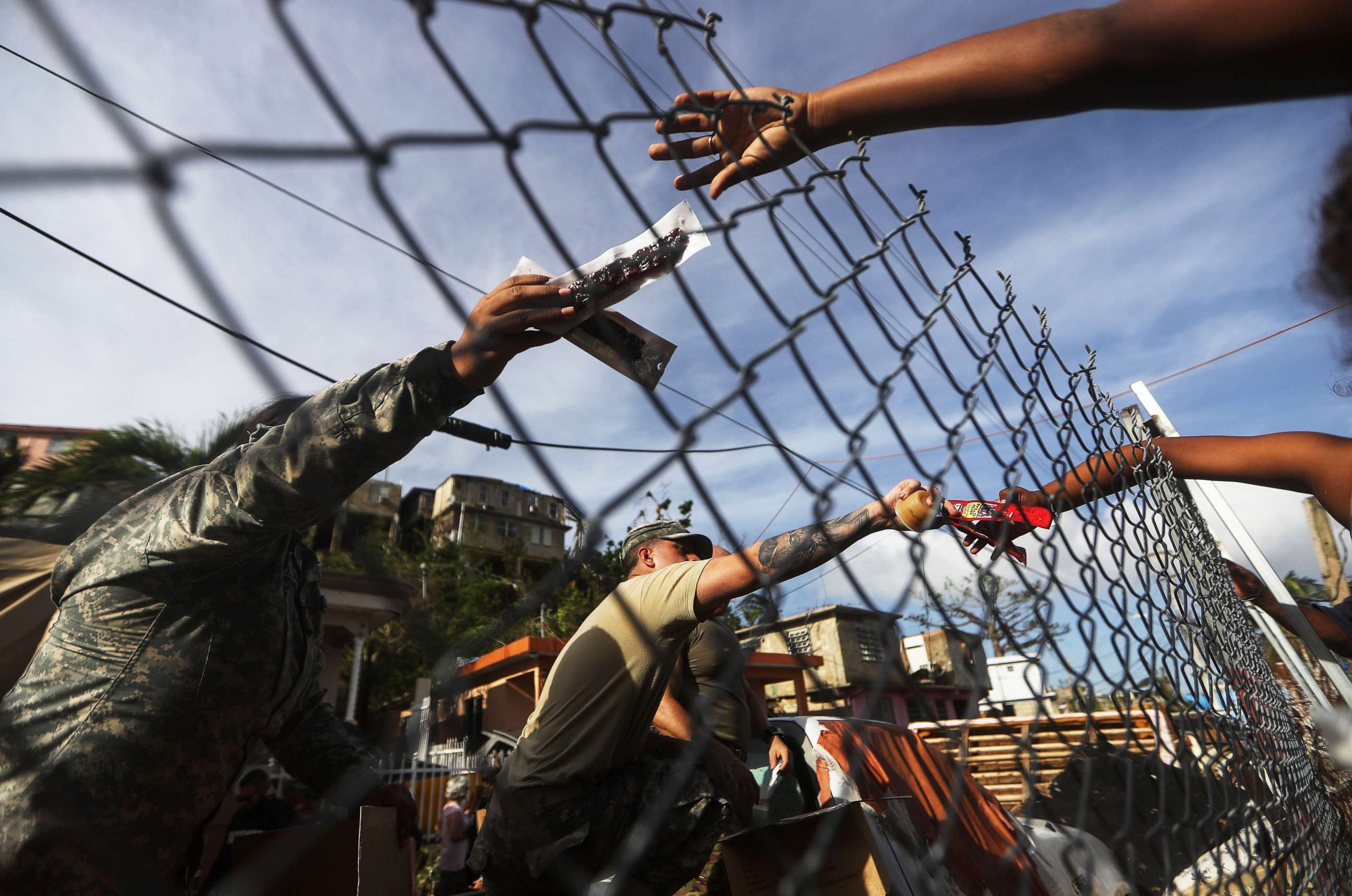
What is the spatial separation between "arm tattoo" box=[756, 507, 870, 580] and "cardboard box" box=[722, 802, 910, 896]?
927 mm

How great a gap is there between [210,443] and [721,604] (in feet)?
10.5

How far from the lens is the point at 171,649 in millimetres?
1641

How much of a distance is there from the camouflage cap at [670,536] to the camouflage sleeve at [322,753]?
118 centimetres

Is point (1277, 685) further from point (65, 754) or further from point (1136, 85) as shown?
point (65, 754)

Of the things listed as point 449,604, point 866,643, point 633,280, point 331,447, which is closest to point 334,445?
point 331,447

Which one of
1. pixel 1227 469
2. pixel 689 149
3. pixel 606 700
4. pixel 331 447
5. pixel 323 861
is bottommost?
pixel 323 861

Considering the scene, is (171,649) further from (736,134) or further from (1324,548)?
(1324,548)

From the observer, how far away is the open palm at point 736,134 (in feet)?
3.43

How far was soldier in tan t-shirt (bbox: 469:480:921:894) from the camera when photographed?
2012mm

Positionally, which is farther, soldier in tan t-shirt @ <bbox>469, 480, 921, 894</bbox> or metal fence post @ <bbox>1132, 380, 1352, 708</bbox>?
metal fence post @ <bbox>1132, 380, 1352, 708</bbox>

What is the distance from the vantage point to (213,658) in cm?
170

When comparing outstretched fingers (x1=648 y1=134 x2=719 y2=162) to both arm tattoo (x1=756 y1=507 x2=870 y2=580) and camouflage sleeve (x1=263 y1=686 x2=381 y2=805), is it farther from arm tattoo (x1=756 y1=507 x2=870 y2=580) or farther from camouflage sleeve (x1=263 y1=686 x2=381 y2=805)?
camouflage sleeve (x1=263 y1=686 x2=381 y2=805)

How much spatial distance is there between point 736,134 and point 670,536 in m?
1.90

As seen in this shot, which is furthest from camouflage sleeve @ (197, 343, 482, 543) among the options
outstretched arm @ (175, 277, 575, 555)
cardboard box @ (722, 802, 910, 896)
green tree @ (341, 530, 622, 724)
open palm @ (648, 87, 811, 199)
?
green tree @ (341, 530, 622, 724)
